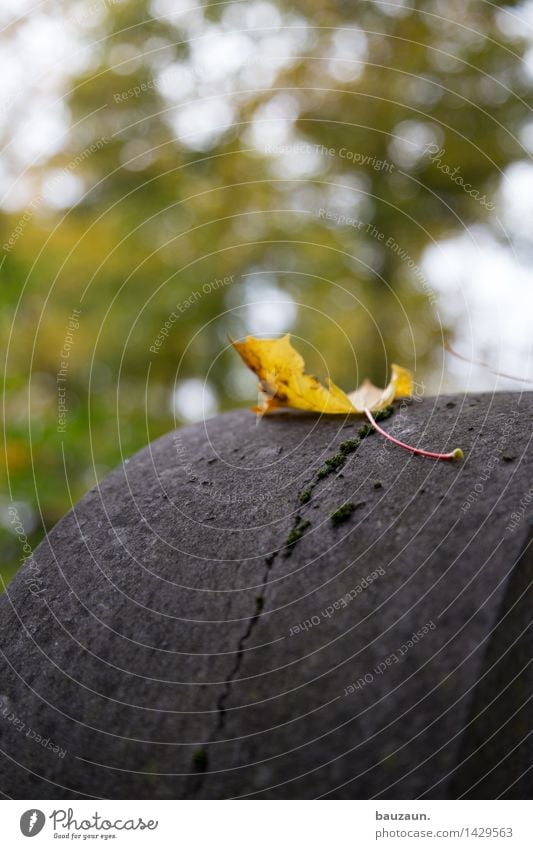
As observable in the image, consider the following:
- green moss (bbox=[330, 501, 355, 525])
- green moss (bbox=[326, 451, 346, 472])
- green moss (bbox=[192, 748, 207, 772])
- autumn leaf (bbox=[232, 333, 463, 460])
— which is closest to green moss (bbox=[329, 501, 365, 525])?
green moss (bbox=[330, 501, 355, 525])

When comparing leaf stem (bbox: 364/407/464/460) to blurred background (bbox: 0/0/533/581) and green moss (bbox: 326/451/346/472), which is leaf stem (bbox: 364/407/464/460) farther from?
blurred background (bbox: 0/0/533/581)

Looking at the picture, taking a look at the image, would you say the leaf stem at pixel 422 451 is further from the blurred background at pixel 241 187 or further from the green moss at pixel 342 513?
the blurred background at pixel 241 187

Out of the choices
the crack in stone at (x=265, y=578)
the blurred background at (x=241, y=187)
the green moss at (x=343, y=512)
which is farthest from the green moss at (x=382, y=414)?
the blurred background at (x=241, y=187)

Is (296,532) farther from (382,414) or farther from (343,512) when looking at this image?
(382,414)

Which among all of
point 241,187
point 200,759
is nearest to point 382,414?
point 200,759

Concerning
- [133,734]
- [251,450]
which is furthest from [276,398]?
[133,734]

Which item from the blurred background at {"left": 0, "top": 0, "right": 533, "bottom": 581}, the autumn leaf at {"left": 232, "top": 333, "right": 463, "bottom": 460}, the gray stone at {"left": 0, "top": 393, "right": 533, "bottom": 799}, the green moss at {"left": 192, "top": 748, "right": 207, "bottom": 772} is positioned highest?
the blurred background at {"left": 0, "top": 0, "right": 533, "bottom": 581}
